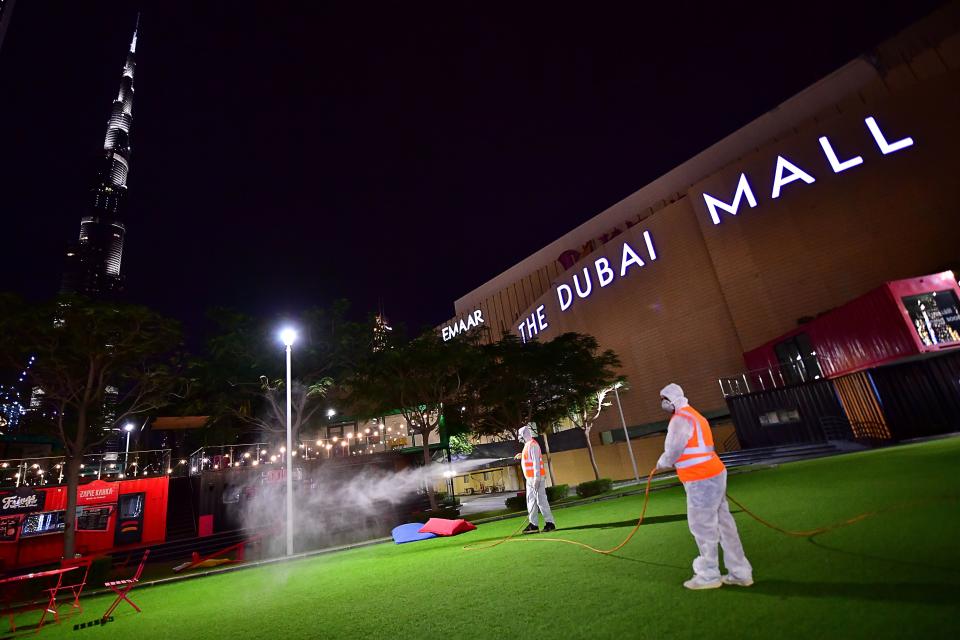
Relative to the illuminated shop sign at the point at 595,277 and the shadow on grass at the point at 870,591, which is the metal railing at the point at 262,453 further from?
the shadow on grass at the point at 870,591

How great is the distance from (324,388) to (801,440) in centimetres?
2403

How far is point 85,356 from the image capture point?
16984 mm

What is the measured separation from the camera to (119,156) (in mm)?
128375

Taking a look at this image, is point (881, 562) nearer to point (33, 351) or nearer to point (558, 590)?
point (558, 590)

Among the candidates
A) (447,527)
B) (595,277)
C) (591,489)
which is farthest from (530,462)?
(595,277)

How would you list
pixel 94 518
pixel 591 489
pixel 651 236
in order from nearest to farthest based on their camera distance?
pixel 591 489 < pixel 94 518 < pixel 651 236

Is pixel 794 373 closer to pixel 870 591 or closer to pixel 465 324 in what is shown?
pixel 870 591

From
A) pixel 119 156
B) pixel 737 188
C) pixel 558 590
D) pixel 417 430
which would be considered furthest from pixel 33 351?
pixel 119 156

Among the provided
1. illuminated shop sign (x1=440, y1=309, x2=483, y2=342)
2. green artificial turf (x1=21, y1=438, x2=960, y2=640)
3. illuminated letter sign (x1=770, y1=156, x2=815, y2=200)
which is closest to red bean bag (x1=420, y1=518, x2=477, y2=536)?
green artificial turf (x1=21, y1=438, x2=960, y2=640)

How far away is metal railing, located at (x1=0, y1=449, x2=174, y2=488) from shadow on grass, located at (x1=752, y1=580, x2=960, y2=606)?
26.9m

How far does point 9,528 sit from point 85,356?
9859 millimetres

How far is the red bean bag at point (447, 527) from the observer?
1280 centimetres

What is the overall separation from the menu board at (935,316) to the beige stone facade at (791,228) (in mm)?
10638

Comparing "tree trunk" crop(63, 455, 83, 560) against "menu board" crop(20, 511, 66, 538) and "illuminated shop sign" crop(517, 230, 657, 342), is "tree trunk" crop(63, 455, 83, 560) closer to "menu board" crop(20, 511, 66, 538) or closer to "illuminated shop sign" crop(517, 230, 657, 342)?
"menu board" crop(20, 511, 66, 538)
